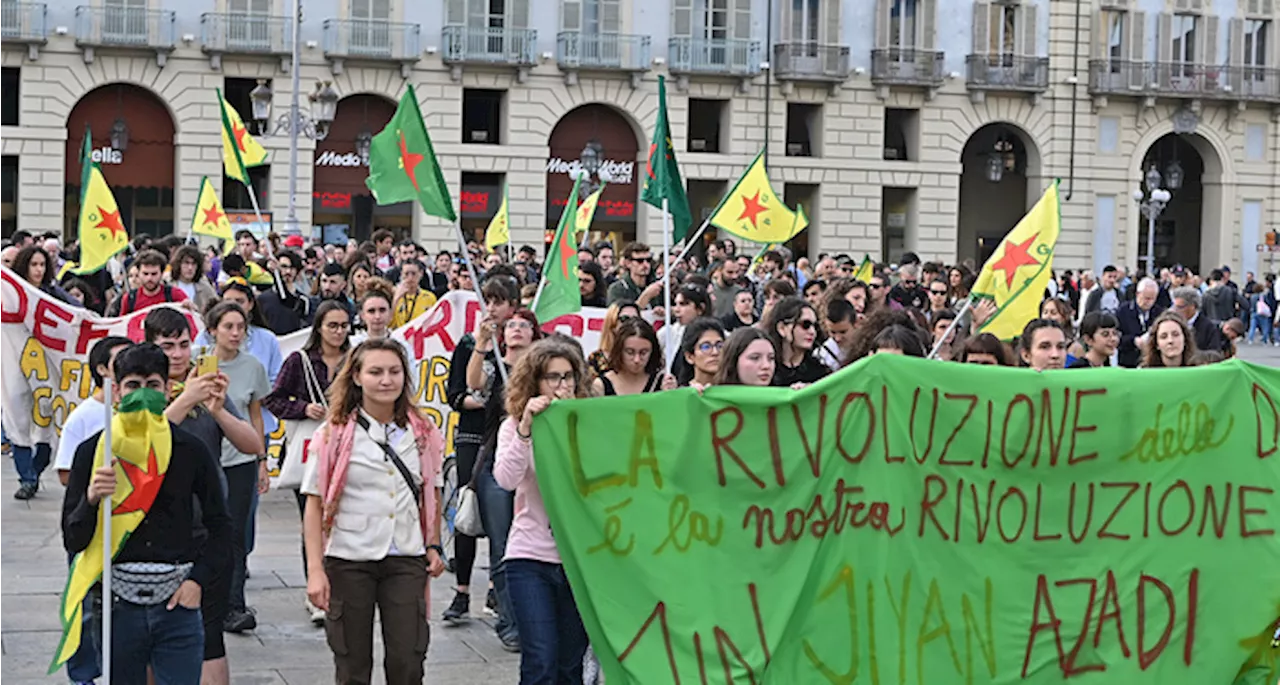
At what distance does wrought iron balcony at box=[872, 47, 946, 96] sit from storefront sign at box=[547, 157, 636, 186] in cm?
614

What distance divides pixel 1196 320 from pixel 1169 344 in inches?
169

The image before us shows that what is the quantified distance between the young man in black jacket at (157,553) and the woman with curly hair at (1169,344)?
5.00 m

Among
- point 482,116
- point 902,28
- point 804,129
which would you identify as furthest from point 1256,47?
point 482,116

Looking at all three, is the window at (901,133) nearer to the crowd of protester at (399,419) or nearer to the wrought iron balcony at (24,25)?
the wrought iron balcony at (24,25)

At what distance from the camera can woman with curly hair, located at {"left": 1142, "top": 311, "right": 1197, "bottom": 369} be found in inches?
357

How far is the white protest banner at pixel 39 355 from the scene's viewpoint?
38.2 ft

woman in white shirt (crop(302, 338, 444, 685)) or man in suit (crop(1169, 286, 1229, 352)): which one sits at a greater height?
man in suit (crop(1169, 286, 1229, 352))

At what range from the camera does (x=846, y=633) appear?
6.21 m

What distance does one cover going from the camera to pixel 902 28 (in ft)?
145

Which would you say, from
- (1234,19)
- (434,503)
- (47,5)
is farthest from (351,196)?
(434,503)

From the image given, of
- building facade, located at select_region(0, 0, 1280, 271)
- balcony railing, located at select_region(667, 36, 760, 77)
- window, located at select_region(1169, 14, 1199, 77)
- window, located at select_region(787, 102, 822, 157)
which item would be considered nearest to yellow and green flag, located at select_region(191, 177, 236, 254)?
building facade, located at select_region(0, 0, 1280, 271)

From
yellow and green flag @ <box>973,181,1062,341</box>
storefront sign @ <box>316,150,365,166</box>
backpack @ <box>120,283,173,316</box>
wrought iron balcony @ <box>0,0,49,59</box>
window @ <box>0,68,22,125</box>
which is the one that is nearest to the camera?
yellow and green flag @ <box>973,181,1062,341</box>

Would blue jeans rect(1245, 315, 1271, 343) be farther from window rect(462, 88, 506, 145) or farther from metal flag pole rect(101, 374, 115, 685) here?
metal flag pole rect(101, 374, 115, 685)

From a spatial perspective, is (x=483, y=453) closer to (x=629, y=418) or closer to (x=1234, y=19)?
(x=629, y=418)
